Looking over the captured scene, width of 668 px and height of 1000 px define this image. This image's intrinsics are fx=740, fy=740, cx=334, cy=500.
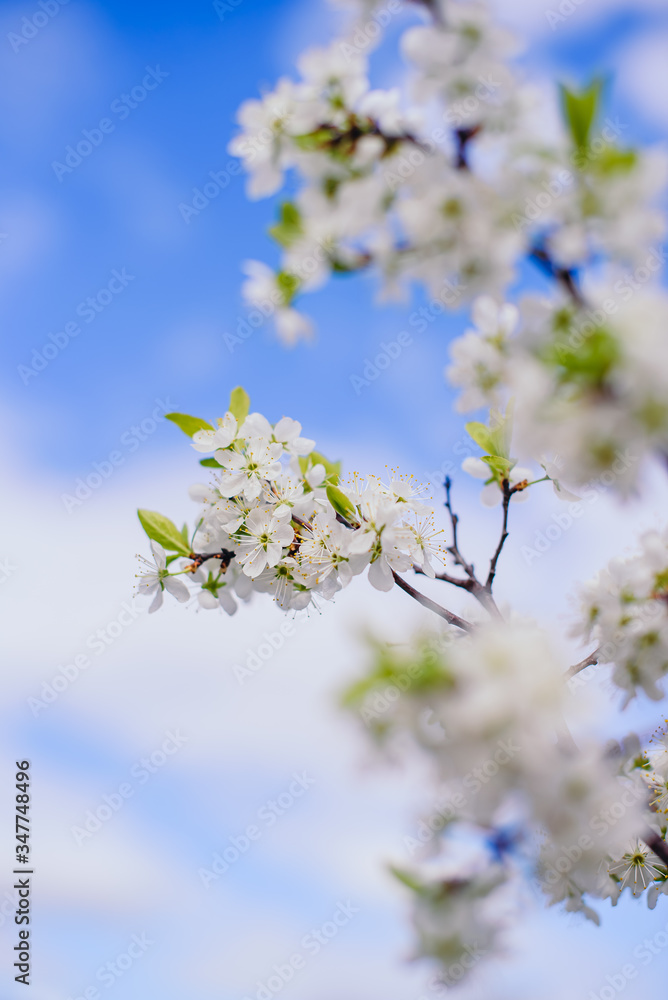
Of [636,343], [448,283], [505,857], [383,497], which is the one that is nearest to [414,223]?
[448,283]

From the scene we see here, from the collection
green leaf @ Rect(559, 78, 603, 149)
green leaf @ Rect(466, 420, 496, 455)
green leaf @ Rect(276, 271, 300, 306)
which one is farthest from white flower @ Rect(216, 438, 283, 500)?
green leaf @ Rect(559, 78, 603, 149)

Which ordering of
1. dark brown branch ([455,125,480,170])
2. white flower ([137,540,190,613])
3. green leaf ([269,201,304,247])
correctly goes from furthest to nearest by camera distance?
white flower ([137,540,190,613]) < green leaf ([269,201,304,247]) < dark brown branch ([455,125,480,170])

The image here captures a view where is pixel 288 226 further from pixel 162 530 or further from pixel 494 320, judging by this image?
pixel 162 530

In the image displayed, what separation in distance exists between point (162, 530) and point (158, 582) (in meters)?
0.16

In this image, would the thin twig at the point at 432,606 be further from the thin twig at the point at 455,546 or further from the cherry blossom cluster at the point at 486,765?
the cherry blossom cluster at the point at 486,765

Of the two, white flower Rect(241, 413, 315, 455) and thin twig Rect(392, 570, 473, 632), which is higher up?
white flower Rect(241, 413, 315, 455)

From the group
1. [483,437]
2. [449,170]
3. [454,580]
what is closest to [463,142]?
[449,170]

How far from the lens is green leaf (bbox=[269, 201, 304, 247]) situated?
1327 mm

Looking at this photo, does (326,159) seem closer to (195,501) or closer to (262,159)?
(262,159)

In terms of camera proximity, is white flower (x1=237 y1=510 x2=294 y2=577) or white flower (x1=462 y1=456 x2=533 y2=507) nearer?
white flower (x1=462 y1=456 x2=533 y2=507)

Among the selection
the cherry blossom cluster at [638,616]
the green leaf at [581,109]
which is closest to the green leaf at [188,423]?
the cherry blossom cluster at [638,616]

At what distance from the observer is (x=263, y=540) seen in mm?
2125

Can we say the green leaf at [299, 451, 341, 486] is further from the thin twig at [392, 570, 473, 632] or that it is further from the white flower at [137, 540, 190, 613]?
the white flower at [137, 540, 190, 613]

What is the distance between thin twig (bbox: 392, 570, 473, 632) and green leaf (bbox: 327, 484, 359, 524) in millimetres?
187
